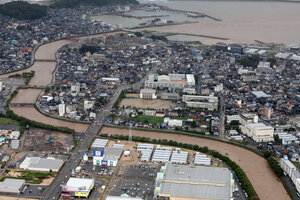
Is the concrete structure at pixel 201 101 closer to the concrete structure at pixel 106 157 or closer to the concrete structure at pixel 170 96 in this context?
the concrete structure at pixel 170 96

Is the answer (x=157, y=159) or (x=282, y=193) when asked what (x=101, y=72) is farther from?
(x=282, y=193)

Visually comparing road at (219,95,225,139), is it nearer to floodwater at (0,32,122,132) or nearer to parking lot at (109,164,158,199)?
parking lot at (109,164,158,199)

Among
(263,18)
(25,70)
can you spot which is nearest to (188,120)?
(25,70)

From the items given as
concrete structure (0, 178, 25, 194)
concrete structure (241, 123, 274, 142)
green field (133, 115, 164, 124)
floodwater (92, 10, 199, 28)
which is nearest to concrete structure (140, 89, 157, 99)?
green field (133, 115, 164, 124)

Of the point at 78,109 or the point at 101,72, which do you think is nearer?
the point at 78,109

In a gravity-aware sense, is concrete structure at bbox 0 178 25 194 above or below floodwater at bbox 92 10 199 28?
below

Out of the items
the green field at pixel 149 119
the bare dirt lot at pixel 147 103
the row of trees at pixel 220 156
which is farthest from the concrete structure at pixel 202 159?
the bare dirt lot at pixel 147 103
